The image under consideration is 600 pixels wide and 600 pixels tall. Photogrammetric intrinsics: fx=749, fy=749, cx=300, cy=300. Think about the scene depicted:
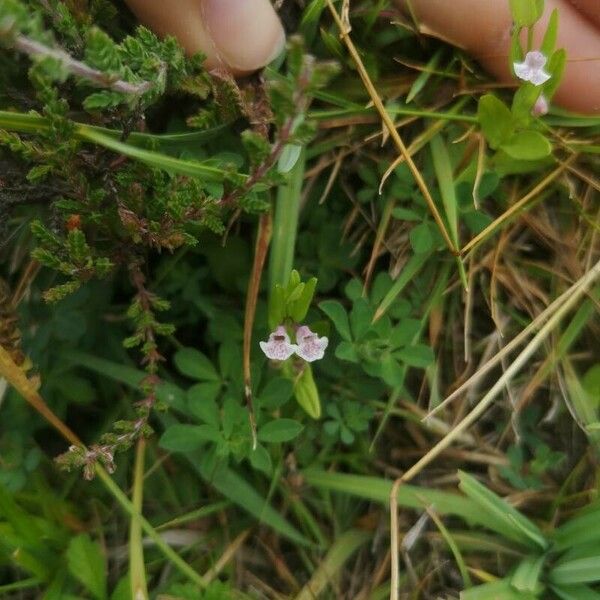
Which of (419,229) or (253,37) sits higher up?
(253,37)

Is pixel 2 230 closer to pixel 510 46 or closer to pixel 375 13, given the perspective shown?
pixel 375 13

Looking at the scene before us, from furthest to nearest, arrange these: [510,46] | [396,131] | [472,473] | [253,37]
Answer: [472,473]
[396,131]
[510,46]
[253,37]

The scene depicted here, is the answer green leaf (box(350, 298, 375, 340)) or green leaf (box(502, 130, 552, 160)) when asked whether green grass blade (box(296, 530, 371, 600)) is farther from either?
green leaf (box(502, 130, 552, 160))

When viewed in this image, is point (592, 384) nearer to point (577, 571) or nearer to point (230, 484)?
point (577, 571)

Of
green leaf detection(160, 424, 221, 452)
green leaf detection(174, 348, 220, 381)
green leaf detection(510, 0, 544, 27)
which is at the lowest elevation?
green leaf detection(160, 424, 221, 452)

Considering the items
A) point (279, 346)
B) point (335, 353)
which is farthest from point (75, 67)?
point (335, 353)

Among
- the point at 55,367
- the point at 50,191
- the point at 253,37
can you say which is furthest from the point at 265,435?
the point at 253,37

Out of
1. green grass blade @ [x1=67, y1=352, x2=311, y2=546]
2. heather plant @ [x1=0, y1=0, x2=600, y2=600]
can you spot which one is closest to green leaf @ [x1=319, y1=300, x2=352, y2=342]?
heather plant @ [x1=0, y1=0, x2=600, y2=600]
